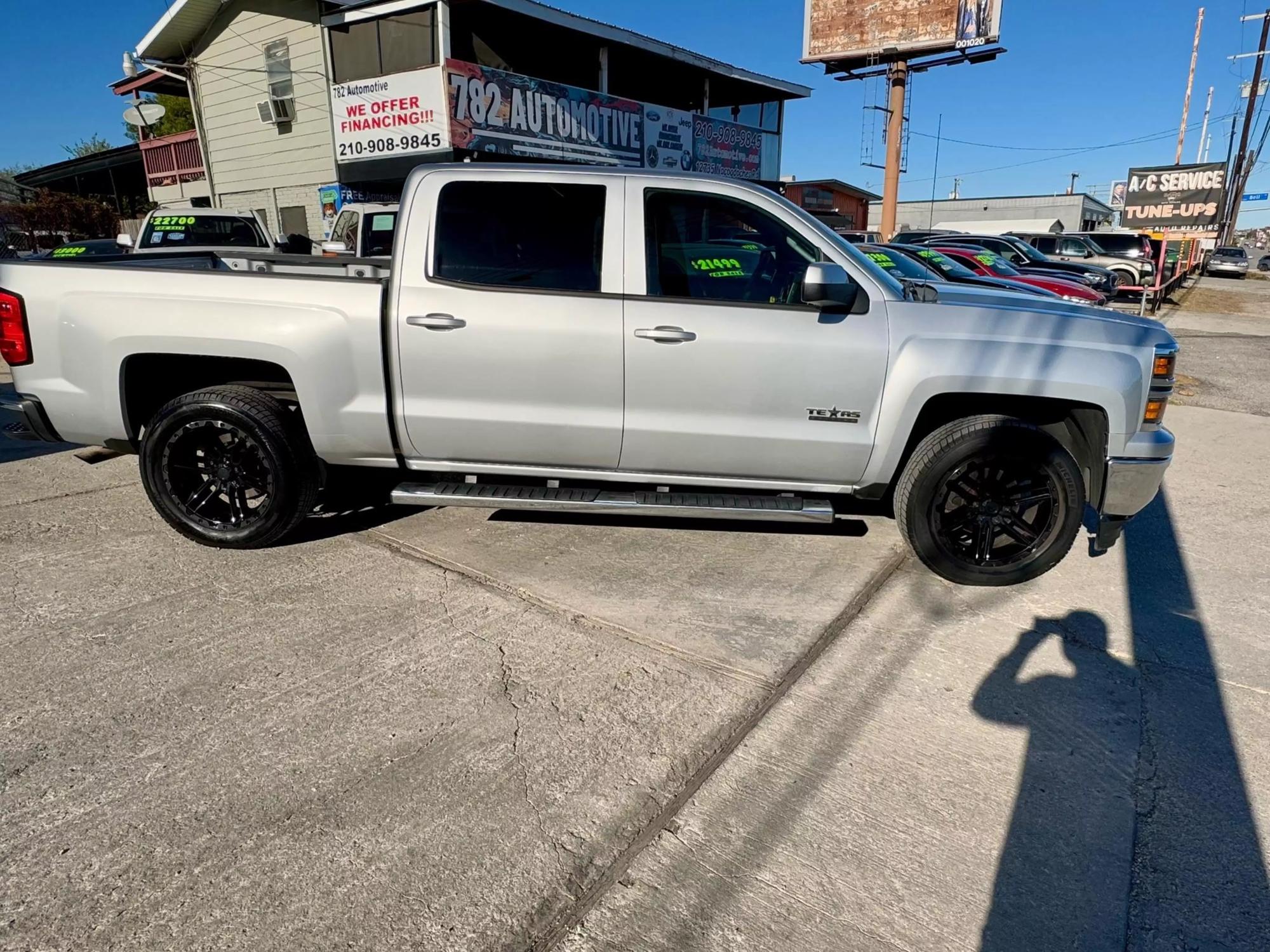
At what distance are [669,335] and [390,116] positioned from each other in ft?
51.5

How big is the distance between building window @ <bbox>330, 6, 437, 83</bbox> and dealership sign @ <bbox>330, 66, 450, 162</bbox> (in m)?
0.31

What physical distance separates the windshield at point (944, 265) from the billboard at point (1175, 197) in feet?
95.2

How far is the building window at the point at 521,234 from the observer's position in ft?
12.6

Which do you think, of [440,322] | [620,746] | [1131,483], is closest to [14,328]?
[440,322]

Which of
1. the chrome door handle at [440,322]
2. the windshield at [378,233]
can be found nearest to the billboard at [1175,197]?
the windshield at [378,233]

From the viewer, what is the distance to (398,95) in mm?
16438

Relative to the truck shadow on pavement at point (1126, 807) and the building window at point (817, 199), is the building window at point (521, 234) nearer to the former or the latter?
the truck shadow on pavement at point (1126, 807)

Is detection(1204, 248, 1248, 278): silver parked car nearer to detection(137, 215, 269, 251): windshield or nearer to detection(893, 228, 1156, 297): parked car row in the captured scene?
detection(893, 228, 1156, 297): parked car row

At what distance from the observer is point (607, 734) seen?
109 inches

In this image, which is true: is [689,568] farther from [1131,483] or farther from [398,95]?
[398,95]

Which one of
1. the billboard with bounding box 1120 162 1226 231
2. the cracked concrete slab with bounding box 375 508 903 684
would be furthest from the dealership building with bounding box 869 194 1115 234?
the cracked concrete slab with bounding box 375 508 903 684

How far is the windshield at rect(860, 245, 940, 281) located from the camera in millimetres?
8836

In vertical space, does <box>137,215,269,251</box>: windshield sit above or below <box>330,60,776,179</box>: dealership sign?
below

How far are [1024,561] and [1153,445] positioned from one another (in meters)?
0.78
